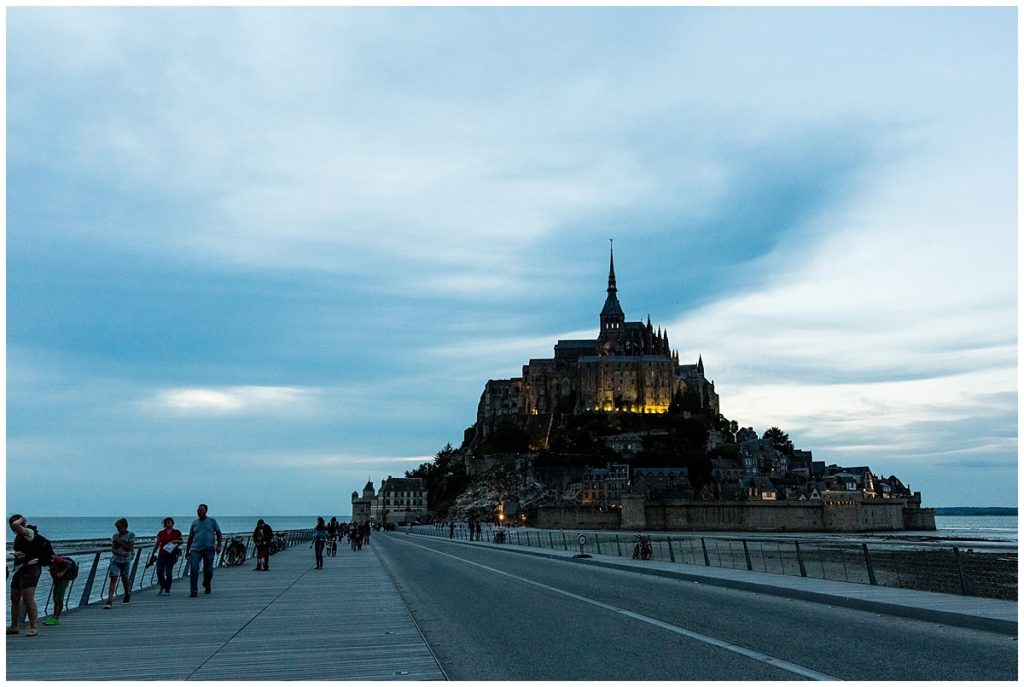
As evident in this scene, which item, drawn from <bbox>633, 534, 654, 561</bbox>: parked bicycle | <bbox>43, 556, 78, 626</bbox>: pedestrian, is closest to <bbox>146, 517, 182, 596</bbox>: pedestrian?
<bbox>43, 556, 78, 626</bbox>: pedestrian

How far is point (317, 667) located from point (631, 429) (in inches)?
5948

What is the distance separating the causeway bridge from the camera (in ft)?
29.0

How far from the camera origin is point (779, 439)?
180125mm

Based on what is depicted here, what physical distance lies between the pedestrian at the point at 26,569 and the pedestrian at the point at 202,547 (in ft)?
19.1

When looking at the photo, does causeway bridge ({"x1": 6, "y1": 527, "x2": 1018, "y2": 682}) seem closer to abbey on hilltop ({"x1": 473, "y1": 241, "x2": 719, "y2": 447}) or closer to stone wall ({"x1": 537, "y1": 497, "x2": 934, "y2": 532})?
stone wall ({"x1": 537, "y1": 497, "x2": 934, "y2": 532})

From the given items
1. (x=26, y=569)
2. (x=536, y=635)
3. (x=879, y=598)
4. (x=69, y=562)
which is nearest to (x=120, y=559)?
(x=69, y=562)

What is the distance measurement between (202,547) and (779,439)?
17315cm

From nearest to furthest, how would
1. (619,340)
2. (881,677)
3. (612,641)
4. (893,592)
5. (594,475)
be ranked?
1. (881,677)
2. (612,641)
3. (893,592)
4. (594,475)
5. (619,340)

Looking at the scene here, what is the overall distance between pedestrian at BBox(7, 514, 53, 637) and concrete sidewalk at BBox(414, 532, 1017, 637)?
12.1 meters

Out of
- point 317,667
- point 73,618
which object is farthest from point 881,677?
point 73,618

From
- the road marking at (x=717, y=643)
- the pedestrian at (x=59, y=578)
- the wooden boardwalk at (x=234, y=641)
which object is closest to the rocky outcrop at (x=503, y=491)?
the road marking at (x=717, y=643)

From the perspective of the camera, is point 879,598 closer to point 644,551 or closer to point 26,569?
point 26,569

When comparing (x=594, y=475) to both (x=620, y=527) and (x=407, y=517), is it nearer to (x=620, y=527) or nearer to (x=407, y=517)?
(x=620, y=527)

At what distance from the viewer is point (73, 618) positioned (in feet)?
45.3
